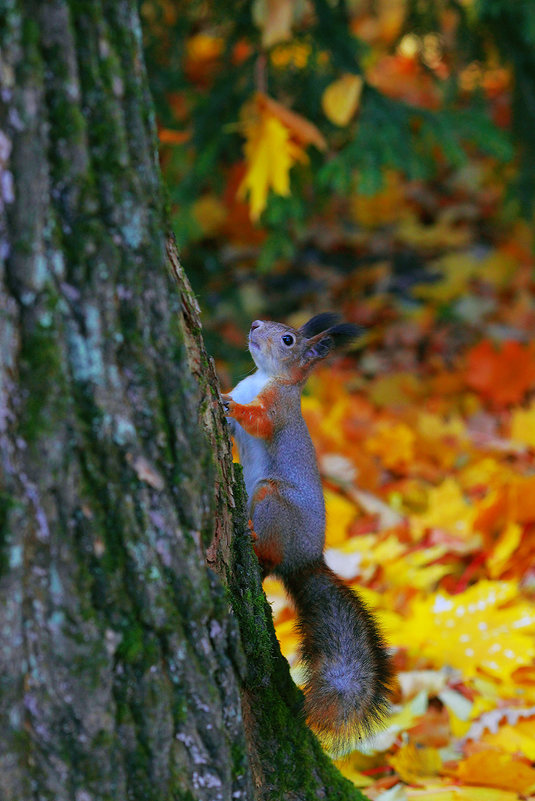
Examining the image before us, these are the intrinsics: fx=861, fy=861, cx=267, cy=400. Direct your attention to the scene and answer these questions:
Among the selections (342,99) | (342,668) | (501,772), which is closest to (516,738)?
(501,772)

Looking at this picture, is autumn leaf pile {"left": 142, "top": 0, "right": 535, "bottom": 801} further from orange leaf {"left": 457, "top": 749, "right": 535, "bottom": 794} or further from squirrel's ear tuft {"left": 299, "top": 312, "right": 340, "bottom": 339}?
squirrel's ear tuft {"left": 299, "top": 312, "right": 340, "bottom": 339}

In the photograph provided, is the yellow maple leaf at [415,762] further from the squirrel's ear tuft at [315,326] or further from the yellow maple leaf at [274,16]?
the yellow maple leaf at [274,16]

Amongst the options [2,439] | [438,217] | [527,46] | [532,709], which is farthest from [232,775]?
[438,217]

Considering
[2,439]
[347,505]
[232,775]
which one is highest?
[347,505]

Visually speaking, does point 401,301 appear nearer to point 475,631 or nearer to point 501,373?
point 501,373

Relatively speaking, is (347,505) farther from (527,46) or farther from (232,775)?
(527,46)

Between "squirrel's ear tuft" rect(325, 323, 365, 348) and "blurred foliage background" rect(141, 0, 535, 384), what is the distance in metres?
0.48

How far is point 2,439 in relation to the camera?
988 mm

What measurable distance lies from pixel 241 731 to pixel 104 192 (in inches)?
30.6

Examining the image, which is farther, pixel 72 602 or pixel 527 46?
pixel 527 46

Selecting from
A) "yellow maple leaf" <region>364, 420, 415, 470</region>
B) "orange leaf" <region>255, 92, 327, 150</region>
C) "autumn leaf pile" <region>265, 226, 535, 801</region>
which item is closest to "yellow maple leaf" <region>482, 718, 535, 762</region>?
"autumn leaf pile" <region>265, 226, 535, 801</region>

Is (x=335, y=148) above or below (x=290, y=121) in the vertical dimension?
above

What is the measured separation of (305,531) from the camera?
1.95 meters

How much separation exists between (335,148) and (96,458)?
139 inches
